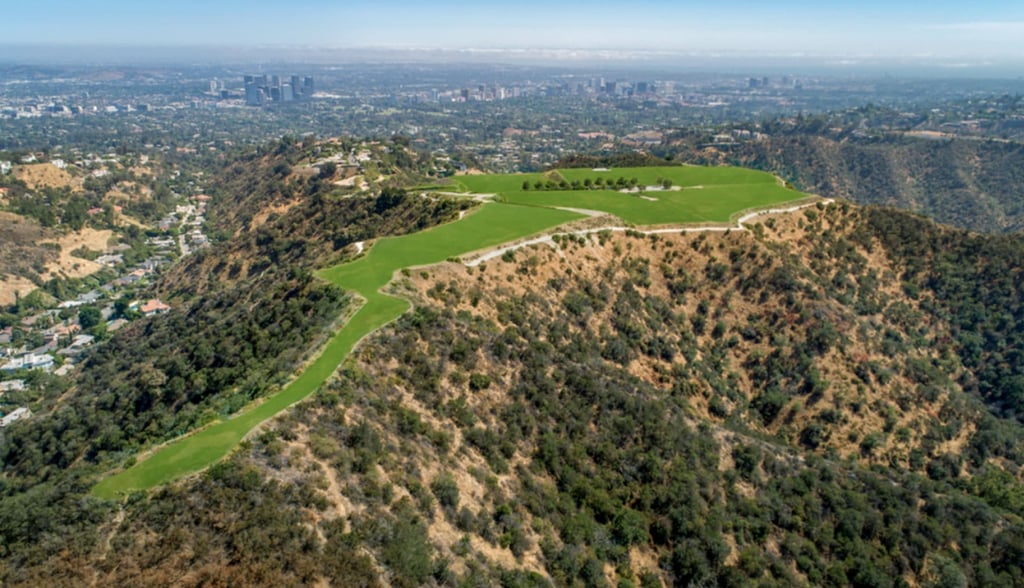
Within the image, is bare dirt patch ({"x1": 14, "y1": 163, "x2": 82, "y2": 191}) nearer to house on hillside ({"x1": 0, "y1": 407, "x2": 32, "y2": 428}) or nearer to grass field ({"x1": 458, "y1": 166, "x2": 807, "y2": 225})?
house on hillside ({"x1": 0, "y1": 407, "x2": 32, "y2": 428})

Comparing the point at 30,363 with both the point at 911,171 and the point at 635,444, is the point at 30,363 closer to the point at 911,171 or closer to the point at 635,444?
the point at 635,444

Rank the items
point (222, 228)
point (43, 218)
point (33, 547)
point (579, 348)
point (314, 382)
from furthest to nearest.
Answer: point (222, 228) → point (43, 218) → point (579, 348) → point (314, 382) → point (33, 547)

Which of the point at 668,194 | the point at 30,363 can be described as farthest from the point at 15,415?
the point at 668,194

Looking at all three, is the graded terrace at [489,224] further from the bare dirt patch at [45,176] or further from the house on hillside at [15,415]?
the bare dirt patch at [45,176]

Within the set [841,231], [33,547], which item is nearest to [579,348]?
[33,547]

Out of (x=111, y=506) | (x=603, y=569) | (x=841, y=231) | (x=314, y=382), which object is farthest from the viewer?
(x=841, y=231)

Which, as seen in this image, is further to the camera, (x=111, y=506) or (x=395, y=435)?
(x=395, y=435)

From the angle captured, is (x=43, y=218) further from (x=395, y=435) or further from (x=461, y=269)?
(x=395, y=435)

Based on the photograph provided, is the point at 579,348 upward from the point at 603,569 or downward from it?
upward
